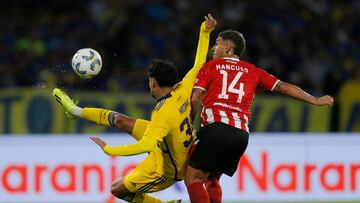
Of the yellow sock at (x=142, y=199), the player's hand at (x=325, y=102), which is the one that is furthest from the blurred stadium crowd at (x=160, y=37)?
the player's hand at (x=325, y=102)

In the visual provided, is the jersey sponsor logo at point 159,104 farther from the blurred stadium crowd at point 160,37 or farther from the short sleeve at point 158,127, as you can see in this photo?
the blurred stadium crowd at point 160,37

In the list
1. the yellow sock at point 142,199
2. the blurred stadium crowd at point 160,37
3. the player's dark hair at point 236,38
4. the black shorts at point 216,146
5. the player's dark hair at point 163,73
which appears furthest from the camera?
the blurred stadium crowd at point 160,37

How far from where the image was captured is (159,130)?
7.38 meters

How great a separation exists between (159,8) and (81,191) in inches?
181

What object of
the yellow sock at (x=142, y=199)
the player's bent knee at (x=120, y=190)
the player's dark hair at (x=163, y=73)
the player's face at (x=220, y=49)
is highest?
the player's face at (x=220, y=49)

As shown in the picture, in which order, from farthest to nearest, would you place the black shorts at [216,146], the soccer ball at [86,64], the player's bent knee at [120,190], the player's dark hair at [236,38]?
the soccer ball at [86,64] → the player's bent knee at [120,190] → the player's dark hair at [236,38] → the black shorts at [216,146]

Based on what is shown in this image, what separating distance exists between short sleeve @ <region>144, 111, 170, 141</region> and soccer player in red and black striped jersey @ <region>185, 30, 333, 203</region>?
0.32 meters

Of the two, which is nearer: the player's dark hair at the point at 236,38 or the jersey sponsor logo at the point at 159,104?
the jersey sponsor logo at the point at 159,104

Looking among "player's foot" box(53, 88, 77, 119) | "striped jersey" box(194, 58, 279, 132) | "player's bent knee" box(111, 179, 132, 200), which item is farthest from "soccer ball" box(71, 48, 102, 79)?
"striped jersey" box(194, 58, 279, 132)

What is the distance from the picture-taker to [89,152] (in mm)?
10742

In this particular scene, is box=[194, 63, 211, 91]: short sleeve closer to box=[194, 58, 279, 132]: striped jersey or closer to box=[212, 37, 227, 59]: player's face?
box=[194, 58, 279, 132]: striped jersey

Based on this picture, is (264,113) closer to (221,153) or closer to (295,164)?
(295,164)

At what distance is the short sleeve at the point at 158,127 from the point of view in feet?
24.1

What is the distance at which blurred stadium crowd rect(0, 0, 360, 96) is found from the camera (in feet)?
42.5
